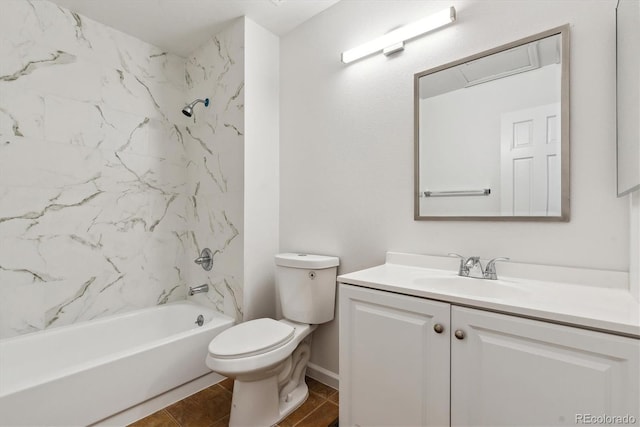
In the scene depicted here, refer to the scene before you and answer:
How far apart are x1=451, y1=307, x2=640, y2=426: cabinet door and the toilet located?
88cm

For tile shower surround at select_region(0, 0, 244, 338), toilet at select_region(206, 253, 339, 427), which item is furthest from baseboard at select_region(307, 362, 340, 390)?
tile shower surround at select_region(0, 0, 244, 338)

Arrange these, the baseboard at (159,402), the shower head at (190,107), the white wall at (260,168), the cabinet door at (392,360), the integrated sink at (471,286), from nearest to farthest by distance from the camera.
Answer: the cabinet door at (392,360)
the integrated sink at (471,286)
the baseboard at (159,402)
the white wall at (260,168)
the shower head at (190,107)

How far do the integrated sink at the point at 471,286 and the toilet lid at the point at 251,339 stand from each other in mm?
777

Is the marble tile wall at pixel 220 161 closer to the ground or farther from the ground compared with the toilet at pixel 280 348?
farther from the ground

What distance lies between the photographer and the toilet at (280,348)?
4.67ft

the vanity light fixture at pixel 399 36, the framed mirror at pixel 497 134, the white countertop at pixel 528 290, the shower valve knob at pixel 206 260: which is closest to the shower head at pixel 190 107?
the shower valve knob at pixel 206 260

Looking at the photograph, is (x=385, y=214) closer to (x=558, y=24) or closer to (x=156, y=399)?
(x=558, y=24)

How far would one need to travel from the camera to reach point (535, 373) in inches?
33.8

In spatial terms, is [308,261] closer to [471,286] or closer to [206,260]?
[471,286]

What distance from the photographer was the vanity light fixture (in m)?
1.44

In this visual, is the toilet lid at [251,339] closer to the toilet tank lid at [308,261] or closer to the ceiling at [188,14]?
the toilet tank lid at [308,261]

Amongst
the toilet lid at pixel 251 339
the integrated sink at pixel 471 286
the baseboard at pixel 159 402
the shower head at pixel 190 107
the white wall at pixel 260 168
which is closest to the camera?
the integrated sink at pixel 471 286

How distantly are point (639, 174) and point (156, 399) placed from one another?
7.63 ft

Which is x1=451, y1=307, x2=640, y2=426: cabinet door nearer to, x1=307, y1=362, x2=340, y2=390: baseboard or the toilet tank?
the toilet tank
